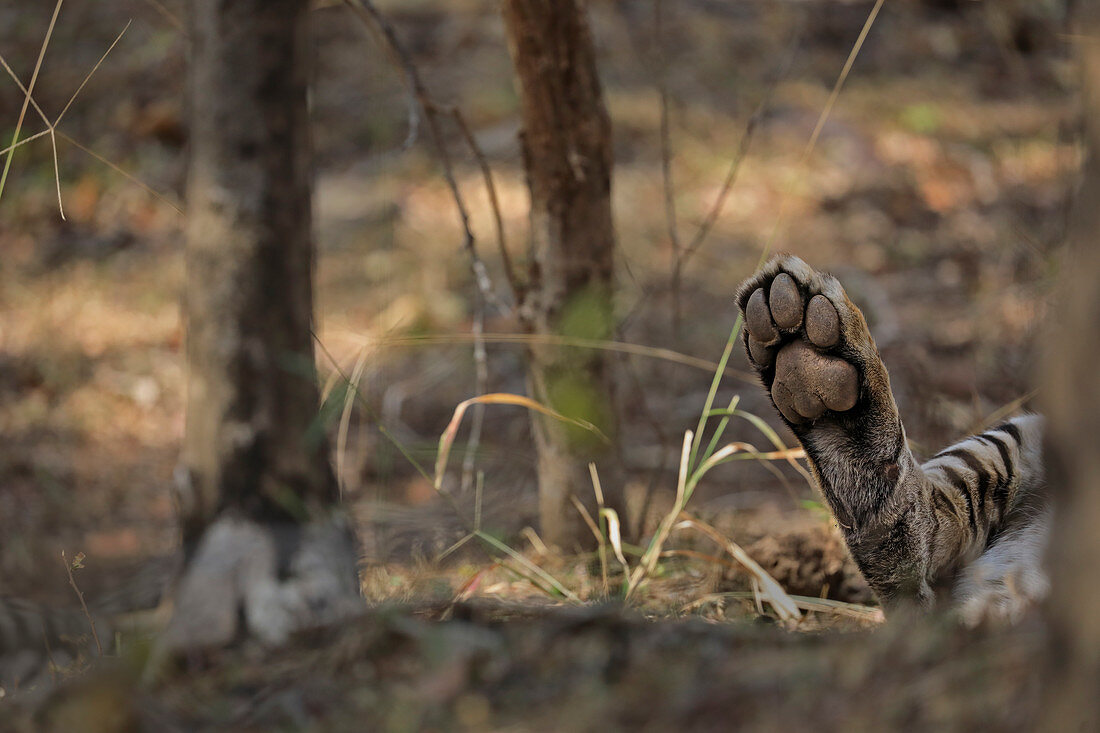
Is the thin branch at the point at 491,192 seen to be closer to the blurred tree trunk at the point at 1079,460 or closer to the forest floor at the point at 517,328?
the forest floor at the point at 517,328

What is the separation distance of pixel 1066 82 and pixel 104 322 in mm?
6525

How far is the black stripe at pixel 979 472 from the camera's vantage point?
1.96 m

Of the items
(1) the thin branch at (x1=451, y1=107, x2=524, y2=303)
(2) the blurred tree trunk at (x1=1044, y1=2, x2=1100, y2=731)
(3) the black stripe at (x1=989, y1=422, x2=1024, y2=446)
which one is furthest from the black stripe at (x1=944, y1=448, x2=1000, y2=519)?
(2) the blurred tree trunk at (x1=1044, y1=2, x2=1100, y2=731)

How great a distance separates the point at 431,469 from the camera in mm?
4402

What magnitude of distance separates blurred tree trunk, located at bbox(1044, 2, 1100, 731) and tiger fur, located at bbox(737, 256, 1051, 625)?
2.49 feet

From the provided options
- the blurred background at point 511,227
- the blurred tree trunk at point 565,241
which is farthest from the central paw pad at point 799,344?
the blurred background at point 511,227

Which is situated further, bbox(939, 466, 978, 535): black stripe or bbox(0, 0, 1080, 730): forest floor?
bbox(939, 466, 978, 535): black stripe

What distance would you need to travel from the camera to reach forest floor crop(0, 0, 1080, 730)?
1035 millimetres

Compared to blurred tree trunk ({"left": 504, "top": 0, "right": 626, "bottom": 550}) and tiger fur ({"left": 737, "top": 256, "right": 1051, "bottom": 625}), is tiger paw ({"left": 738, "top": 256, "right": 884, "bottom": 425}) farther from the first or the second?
blurred tree trunk ({"left": 504, "top": 0, "right": 626, "bottom": 550})

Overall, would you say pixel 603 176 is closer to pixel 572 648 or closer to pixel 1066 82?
pixel 572 648

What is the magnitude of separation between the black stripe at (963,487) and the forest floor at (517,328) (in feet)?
0.96

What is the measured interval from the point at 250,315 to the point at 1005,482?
5.39 feet

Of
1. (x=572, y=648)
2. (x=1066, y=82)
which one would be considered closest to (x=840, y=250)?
(x=1066, y=82)

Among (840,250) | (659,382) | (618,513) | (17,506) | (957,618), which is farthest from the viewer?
(840,250)
